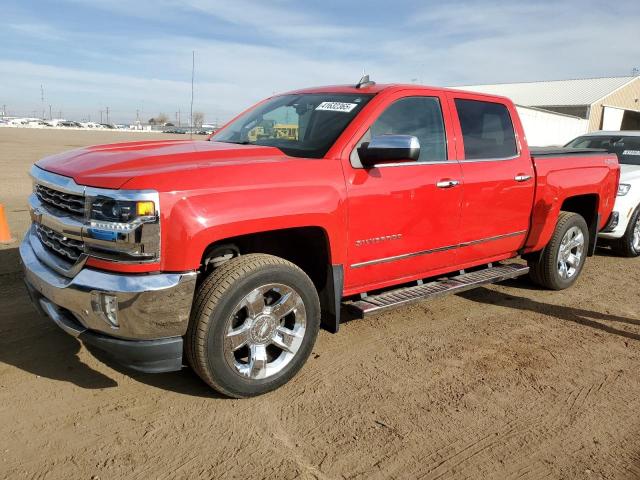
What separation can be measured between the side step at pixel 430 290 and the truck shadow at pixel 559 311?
0.43 metres

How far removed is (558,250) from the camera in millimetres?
5371

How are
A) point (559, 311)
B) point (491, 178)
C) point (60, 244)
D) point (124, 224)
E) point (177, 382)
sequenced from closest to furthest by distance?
1. point (124, 224)
2. point (60, 244)
3. point (177, 382)
4. point (491, 178)
5. point (559, 311)

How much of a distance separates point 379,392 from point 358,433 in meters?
0.50

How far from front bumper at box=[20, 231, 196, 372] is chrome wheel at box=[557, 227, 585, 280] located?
4166 mm

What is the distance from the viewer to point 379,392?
338 cm

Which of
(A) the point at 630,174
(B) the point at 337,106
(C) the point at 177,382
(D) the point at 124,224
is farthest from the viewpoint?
(A) the point at 630,174

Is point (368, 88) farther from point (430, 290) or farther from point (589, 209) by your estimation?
point (589, 209)

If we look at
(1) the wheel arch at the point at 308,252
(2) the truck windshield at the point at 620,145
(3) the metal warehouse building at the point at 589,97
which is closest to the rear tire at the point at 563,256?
(1) the wheel arch at the point at 308,252

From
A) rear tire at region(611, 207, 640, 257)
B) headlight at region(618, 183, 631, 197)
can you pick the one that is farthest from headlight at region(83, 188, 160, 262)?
rear tire at region(611, 207, 640, 257)

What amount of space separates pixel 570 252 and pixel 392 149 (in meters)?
3.34

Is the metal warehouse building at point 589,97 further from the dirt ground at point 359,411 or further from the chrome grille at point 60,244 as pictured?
the chrome grille at point 60,244

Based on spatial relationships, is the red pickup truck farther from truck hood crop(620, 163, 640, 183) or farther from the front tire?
truck hood crop(620, 163, 640, 183)

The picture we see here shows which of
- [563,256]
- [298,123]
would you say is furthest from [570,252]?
[298,123]

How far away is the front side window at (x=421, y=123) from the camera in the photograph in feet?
12.7
